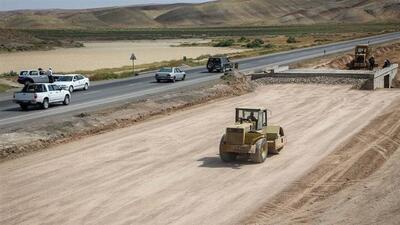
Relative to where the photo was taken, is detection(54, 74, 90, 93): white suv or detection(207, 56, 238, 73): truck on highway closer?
detection(54, 74, 90, 93): white suv

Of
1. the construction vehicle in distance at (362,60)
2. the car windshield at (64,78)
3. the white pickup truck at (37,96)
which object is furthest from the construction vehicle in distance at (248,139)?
A: the construction vehicle in distance at (362,60)

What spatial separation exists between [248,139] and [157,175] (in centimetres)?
403

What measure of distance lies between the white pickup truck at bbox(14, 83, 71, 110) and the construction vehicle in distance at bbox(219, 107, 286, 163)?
19.1 metres

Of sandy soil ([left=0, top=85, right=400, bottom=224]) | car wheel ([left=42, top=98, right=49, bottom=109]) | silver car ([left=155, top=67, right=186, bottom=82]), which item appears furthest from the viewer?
silver car ([left=155, top=67, right=186, bottom=82])

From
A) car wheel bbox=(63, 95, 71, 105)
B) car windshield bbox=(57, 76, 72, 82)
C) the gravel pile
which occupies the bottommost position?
the gravel pile

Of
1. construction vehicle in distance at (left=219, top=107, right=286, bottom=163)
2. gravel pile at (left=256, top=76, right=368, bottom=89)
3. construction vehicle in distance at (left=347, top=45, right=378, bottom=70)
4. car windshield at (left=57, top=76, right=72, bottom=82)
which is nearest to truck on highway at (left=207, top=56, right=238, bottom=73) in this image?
gravel pile at (left=256, top=76, right=368, bottom=89)

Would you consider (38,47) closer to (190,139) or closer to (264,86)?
(264,86)

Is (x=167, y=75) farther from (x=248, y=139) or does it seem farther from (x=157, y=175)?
(x=157, y=175)

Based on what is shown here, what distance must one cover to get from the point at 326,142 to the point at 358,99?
727 inches

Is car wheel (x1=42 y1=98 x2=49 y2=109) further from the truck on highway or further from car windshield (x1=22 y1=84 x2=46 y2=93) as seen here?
the truck on highway

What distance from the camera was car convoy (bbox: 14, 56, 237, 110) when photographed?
40781 mm

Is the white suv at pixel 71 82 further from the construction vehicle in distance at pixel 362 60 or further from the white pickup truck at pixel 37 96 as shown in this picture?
the construction vehicle in distance at pixel 362 60

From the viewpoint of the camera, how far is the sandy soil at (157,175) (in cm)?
1906

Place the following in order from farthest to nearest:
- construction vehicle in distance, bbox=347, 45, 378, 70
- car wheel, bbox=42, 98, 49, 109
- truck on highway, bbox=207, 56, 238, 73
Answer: construction vehicle in distance, bbox=347, 45, 378, 70 → truck on highway, bbox=207, 56, 238, 73 → car wheel, bbox=42, 98, 49, 109
